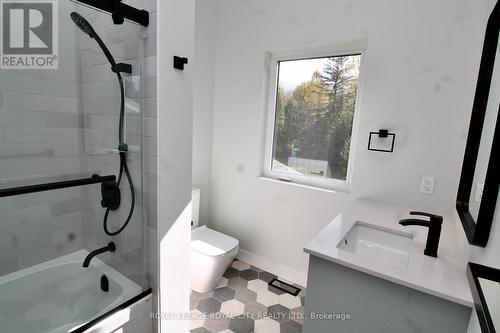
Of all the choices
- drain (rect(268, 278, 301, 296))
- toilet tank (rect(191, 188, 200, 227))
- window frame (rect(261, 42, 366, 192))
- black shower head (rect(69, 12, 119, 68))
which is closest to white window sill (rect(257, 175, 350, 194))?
window frame (rect(261, 42, 366, 192))

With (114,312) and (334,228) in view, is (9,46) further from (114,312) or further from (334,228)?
(334,228)

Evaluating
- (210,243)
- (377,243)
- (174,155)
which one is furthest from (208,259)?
(377,243)

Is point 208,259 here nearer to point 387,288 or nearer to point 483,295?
point 387,288

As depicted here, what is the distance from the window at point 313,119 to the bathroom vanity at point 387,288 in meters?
0.94

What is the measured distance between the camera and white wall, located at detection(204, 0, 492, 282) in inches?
64.4

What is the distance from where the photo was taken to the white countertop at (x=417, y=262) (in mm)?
919

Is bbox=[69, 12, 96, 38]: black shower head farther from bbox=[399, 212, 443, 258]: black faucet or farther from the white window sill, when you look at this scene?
bbox=[399, 212, 443, 258]: black faucet

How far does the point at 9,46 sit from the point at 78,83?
36 centimetres

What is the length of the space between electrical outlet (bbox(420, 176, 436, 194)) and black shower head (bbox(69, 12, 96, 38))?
2176 mm

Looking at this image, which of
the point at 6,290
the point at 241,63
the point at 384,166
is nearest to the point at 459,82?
the point at 384,166

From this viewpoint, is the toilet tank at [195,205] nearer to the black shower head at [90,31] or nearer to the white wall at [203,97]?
the white wall at [203,97]

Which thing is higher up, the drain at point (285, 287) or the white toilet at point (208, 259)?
the white toilet at point (208, 259)

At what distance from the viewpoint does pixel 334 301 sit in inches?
44.1

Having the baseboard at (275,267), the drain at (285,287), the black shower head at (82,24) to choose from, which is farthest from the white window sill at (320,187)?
the black shower head at (82,24)
